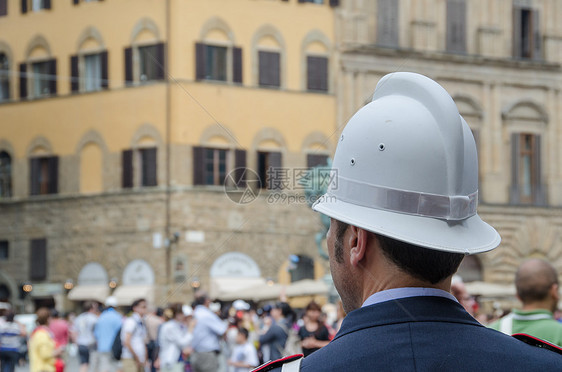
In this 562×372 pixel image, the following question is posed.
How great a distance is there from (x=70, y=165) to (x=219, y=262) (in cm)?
517

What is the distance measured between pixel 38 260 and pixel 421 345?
2740cm

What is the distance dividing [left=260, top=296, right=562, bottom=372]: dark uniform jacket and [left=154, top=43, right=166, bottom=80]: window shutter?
84.5 ft

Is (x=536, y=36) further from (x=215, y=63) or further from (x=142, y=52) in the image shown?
(x=142, y=52)

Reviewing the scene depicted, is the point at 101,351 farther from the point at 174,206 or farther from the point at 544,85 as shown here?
the point at 544,85

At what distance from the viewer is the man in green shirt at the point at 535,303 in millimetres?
4203

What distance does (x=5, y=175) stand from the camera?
29266 millimetres

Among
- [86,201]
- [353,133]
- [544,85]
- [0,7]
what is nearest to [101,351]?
[353,133]

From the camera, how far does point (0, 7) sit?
2984 cm

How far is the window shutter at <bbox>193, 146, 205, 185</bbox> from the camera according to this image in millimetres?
26484

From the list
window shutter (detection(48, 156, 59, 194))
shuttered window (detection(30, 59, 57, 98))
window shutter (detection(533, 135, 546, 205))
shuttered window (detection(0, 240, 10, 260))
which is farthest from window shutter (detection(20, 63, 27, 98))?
window shutter (detection(533, 135, 546, 205))

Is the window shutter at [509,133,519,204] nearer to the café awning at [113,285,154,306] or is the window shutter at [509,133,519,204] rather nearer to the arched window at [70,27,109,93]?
the café awning at [113,285,154,306]

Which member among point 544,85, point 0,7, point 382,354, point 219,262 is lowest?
point 219,262

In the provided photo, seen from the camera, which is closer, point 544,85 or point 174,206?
point 174,206

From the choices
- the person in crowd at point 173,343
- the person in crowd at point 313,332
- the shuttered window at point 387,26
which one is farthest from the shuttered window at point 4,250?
the person in crowd at point 313,332
